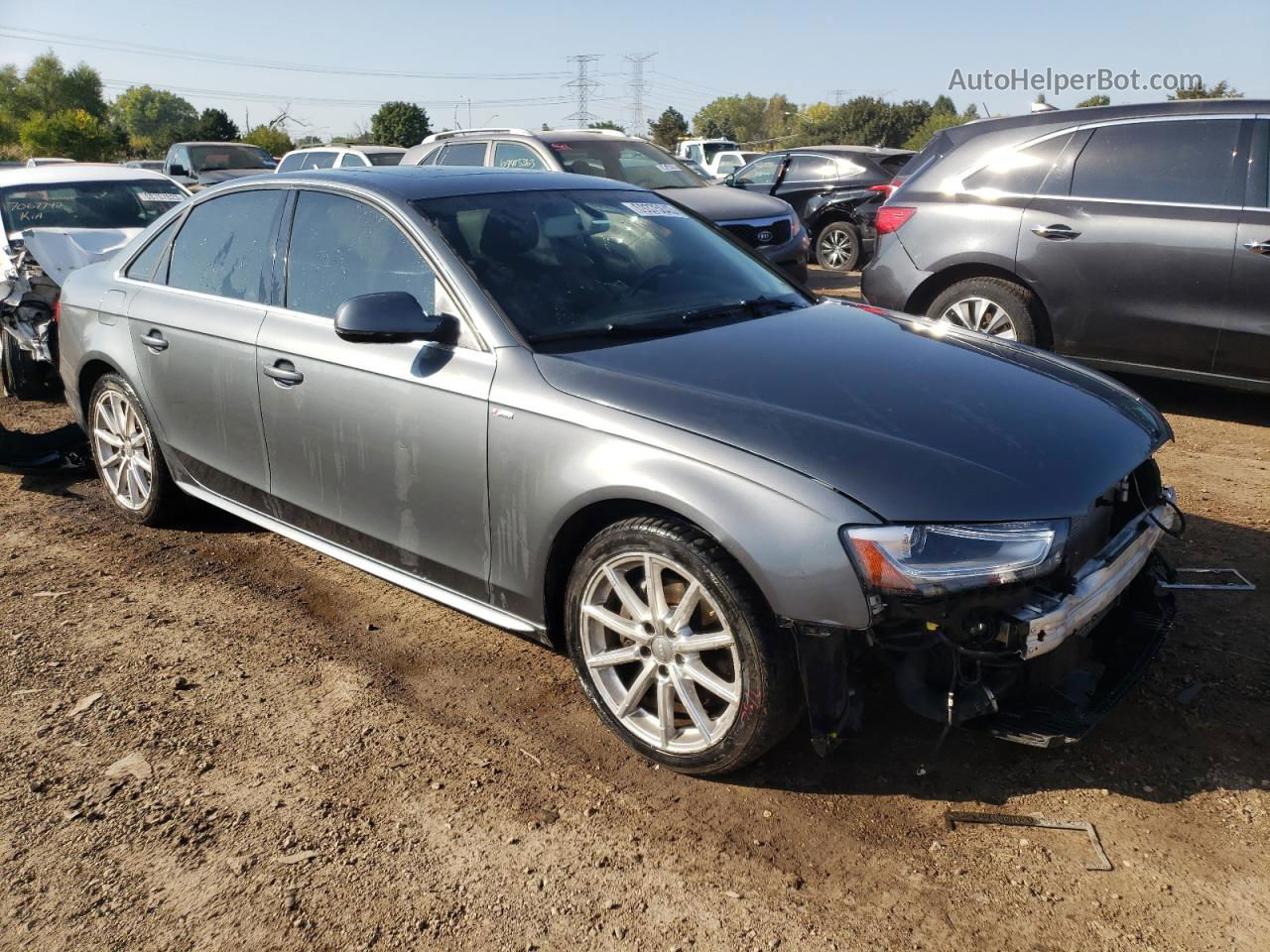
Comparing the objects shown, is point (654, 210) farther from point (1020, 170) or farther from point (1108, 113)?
point (1108, 113)

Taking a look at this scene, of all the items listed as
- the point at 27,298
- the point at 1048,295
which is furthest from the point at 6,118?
the point at 1048,295

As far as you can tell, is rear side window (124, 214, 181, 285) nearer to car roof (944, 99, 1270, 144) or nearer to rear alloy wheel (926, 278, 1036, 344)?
rear alloy wheel (926, 278, 1036, 344)

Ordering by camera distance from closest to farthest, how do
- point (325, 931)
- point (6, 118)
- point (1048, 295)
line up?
point (325, 931) → point (1048, 295) → point (6, 118)

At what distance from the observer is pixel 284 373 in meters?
3.88

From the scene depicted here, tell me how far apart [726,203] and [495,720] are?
7.38 meters

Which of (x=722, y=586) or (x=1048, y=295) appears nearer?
(x=722, y=586)

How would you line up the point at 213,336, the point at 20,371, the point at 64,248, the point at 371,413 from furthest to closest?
the point at 20,371
the point at 64,248
the point at 213,336
the point at 371,413

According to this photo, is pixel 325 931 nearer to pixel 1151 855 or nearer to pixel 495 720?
pixel 495 720

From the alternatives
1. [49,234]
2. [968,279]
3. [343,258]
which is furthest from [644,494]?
[49,234]

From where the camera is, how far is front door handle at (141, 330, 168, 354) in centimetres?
451

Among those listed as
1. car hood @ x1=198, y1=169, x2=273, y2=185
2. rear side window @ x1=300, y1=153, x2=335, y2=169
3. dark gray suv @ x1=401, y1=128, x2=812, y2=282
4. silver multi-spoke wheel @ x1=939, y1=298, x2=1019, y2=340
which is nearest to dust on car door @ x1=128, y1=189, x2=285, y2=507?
silver multi-spoke wheel @ x1=939, y1=298, x2=1019, y2=340

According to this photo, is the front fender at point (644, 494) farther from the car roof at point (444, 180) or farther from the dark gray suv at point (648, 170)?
the dark gray suv at point (648, 170)

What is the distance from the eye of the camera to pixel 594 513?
3061mm

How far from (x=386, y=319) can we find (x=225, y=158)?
1965cm
